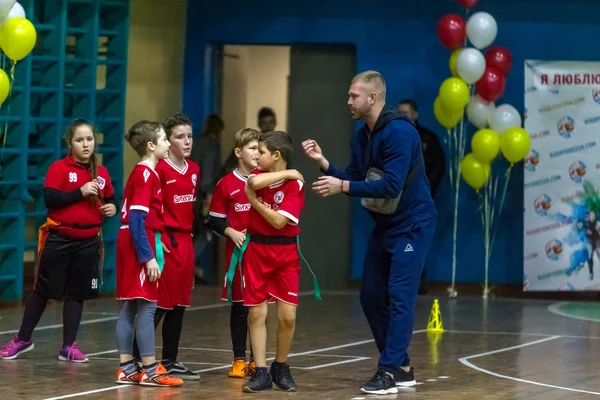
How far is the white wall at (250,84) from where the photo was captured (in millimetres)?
16562

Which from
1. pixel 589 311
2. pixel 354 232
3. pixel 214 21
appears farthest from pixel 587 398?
pixel 214 21

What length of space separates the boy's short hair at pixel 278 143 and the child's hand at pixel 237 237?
57 centimetres

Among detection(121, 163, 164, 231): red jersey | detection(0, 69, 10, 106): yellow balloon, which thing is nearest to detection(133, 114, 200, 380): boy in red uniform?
detection(121, 163, 164, 231): red jersey

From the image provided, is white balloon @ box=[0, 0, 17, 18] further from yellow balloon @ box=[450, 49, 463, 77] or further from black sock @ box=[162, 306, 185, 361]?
yellow balloon @ box=[450, 49, 463, 77]

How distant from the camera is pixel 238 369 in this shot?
793cm

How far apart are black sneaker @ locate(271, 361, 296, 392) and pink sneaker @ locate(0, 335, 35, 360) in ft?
6.98

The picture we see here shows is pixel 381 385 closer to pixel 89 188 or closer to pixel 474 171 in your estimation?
pixel 89 188

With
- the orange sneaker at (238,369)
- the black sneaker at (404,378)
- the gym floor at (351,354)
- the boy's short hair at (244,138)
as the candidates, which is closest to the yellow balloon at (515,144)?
the gym floor at (351,354)

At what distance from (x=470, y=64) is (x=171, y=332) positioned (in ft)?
20.5

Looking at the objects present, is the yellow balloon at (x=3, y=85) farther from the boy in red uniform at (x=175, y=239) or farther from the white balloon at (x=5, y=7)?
the boy in red uniform at (x=175, y=239)

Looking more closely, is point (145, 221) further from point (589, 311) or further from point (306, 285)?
point (306, 285)

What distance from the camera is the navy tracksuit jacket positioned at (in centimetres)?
737

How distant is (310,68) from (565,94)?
9.92 ft

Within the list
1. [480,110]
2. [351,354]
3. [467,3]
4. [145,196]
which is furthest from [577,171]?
[145,196]
